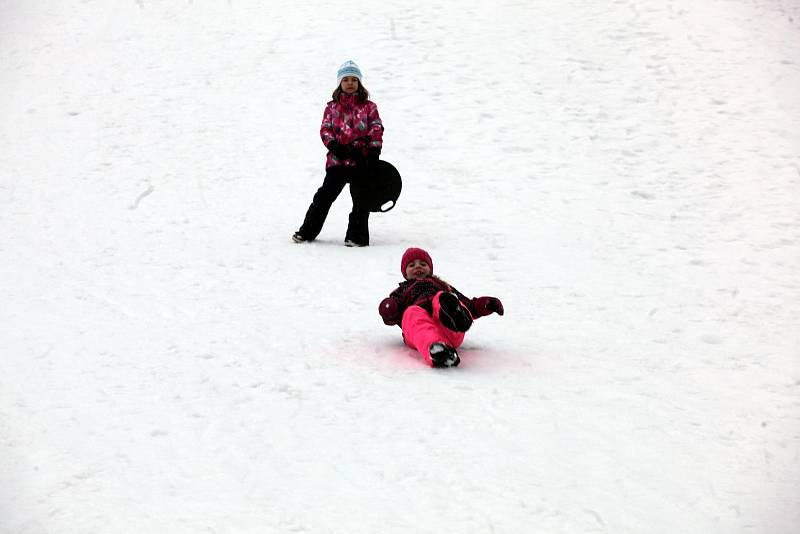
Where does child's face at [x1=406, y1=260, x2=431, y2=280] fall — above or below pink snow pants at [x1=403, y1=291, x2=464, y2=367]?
above

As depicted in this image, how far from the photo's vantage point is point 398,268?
7676mm

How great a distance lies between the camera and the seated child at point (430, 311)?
5.14m

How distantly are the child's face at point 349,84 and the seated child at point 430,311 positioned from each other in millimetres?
2615

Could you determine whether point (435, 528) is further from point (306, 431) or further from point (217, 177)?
point (217, 177)

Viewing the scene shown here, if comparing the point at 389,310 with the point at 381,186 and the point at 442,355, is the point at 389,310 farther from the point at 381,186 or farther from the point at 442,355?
the point at 381,186

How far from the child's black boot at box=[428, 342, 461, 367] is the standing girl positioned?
330 centimetres

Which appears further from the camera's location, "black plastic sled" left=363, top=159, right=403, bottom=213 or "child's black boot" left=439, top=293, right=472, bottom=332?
"black plastic sled" left=363, top=159, right=403, bottom=213

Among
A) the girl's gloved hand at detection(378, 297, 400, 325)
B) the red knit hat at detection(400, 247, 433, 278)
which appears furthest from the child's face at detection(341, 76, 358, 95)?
the girl's gloved hand at detection(378, 297, 400, 325)

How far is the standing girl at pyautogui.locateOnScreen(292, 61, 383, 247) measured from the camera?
8031mm

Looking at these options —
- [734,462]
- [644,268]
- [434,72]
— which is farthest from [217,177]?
[734,462]

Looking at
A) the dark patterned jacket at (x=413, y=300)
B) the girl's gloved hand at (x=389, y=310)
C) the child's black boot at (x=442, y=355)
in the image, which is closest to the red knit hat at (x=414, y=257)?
the dark patterned jacket at (x=413, y=300)

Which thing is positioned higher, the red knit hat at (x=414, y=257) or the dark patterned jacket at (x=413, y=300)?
the red knit hat at (x=414, y=257)

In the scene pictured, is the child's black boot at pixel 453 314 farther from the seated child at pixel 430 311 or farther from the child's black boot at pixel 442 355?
the child's black boot at pixel 442 355

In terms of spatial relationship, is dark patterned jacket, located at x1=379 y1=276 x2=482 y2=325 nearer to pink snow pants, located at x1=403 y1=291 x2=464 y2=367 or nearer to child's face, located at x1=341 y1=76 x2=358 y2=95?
pink snow pants, located at x1=403 y1=291 x2=464 y2=367
